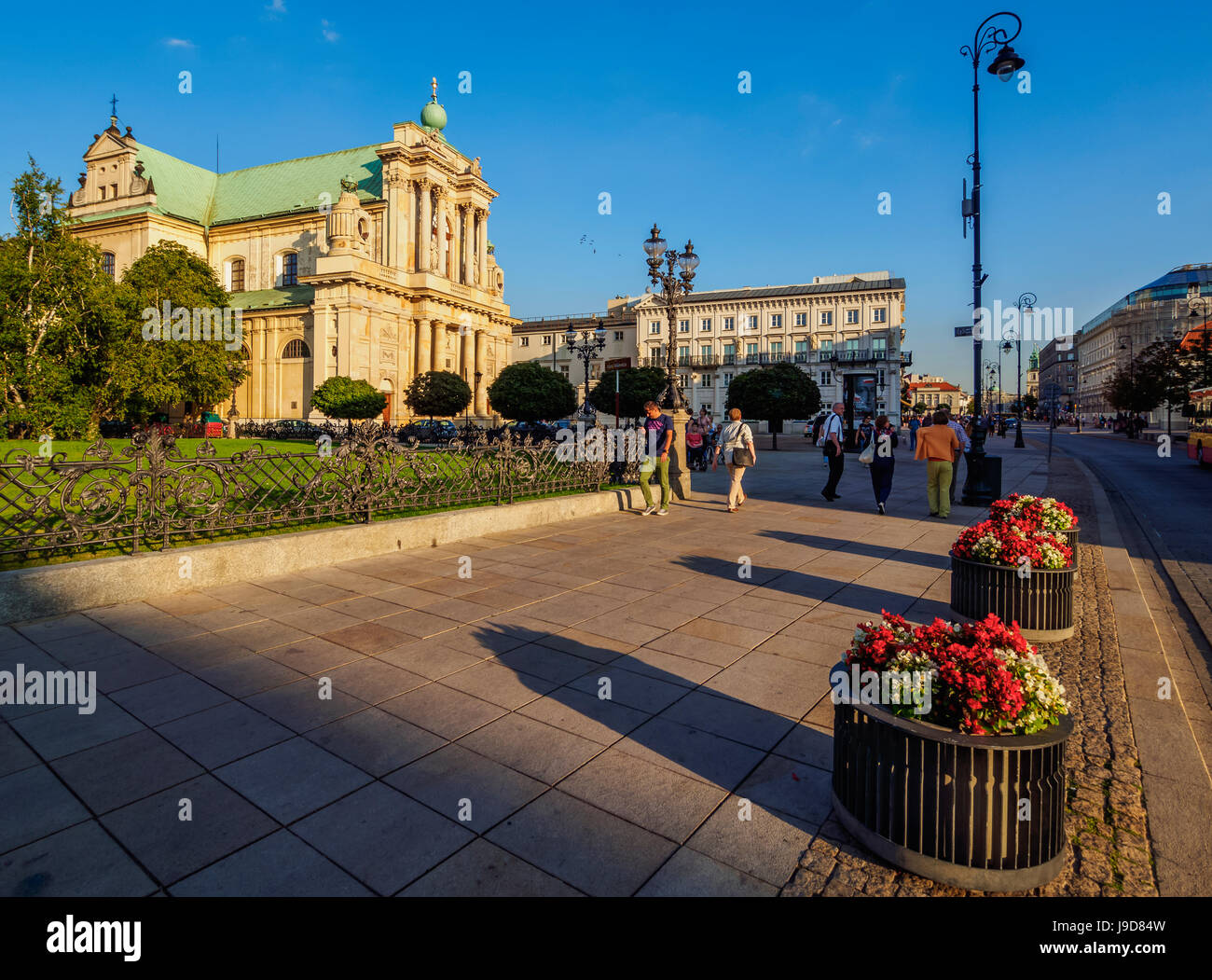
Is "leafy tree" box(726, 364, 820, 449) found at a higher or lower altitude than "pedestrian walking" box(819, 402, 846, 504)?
higher

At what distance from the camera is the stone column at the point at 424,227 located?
193ft

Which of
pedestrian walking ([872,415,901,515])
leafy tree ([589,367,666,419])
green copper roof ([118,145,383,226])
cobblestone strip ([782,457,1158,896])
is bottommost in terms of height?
cobblestone strip ([782,457,1158,896])

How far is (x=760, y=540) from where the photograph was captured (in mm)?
9977

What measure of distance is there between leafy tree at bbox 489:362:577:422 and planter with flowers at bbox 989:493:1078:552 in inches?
1743

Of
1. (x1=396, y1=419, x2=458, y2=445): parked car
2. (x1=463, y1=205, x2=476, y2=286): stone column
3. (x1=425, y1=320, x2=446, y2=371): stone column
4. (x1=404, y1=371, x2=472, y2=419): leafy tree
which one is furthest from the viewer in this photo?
(x1=463, y1=205, x2=476, y2=286): stone column

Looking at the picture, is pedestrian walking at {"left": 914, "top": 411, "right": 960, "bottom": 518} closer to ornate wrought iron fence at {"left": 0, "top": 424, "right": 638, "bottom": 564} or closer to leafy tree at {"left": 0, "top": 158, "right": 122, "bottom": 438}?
ornate wrought iron fence at {"left": 0, "top": 424, "right": 638, "bottom": 564}

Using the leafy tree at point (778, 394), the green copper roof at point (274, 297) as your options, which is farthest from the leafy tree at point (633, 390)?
the green copper roof at point (274, 297)

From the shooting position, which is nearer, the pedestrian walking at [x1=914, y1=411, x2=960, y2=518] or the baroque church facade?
the pedestrian walking at [x1=914, y1=411, x2=960, y2=518]

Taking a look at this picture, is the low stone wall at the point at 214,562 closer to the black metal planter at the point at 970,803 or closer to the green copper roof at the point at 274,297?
the black metal planter at the point at 970,803

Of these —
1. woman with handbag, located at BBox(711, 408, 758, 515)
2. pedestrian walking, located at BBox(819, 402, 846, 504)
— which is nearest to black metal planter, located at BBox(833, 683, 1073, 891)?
woman with handbag, located at BBox(711, 408, 758, 515)

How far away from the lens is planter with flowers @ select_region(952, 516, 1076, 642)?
5.51 m

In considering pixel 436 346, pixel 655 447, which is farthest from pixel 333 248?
pixel 655 447

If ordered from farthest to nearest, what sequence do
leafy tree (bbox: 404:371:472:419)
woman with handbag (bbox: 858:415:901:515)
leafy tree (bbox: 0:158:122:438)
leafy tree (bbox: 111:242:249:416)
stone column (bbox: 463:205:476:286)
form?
stone column (bbox: 463:205:476:286) → leafy tree (bbox: 404:371:472:419) → leafy tree (bbox: 111:242:249:416) → leafy tree (bbox: 0:158:122:438) → woman with handbag (bbox: 858:415:901:515)
